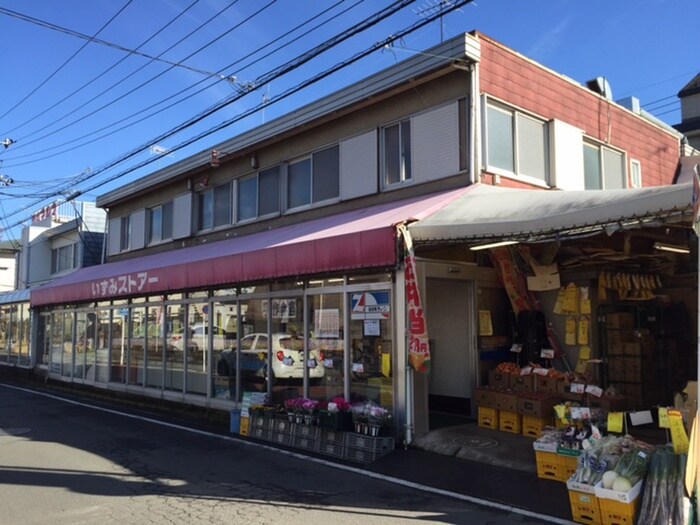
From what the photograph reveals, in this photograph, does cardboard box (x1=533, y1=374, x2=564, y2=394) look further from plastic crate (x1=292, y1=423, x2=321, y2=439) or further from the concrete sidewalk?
plastic crate (x1=292, y1=423, x2=321, y2=439)

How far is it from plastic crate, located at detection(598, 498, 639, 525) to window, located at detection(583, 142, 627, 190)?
8909 mm

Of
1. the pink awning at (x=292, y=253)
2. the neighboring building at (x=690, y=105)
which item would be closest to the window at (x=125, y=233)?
the pink awning at (x=292, y=253)

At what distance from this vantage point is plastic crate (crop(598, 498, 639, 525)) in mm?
4980

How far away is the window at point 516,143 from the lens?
10572 millimetres

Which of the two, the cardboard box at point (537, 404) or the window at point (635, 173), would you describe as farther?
the window at point (635, 173)

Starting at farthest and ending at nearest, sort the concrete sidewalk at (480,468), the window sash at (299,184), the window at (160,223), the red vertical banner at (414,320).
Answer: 1. the window at (160,223)
2. the window sash at (299,184)
3. the red vertical banner at (414,320)
4. the concrete sidewalk at (480,468)

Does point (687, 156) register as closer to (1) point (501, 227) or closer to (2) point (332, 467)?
(1) point (501, 227)

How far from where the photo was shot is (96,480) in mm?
7156

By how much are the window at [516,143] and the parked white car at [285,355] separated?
15.1 feet

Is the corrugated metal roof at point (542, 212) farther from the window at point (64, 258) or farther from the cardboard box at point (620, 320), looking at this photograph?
the window at point (64, 258)

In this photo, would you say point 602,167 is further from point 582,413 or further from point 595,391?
point 582,413

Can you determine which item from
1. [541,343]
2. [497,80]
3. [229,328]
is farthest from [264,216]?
[541,343]

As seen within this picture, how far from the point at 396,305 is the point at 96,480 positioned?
4.50 meters

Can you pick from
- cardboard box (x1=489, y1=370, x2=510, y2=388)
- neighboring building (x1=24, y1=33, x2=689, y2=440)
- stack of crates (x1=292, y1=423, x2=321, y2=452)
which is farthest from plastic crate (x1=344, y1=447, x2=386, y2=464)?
cardboard box (x1=489, y1=370, x2=510, y2=388)
